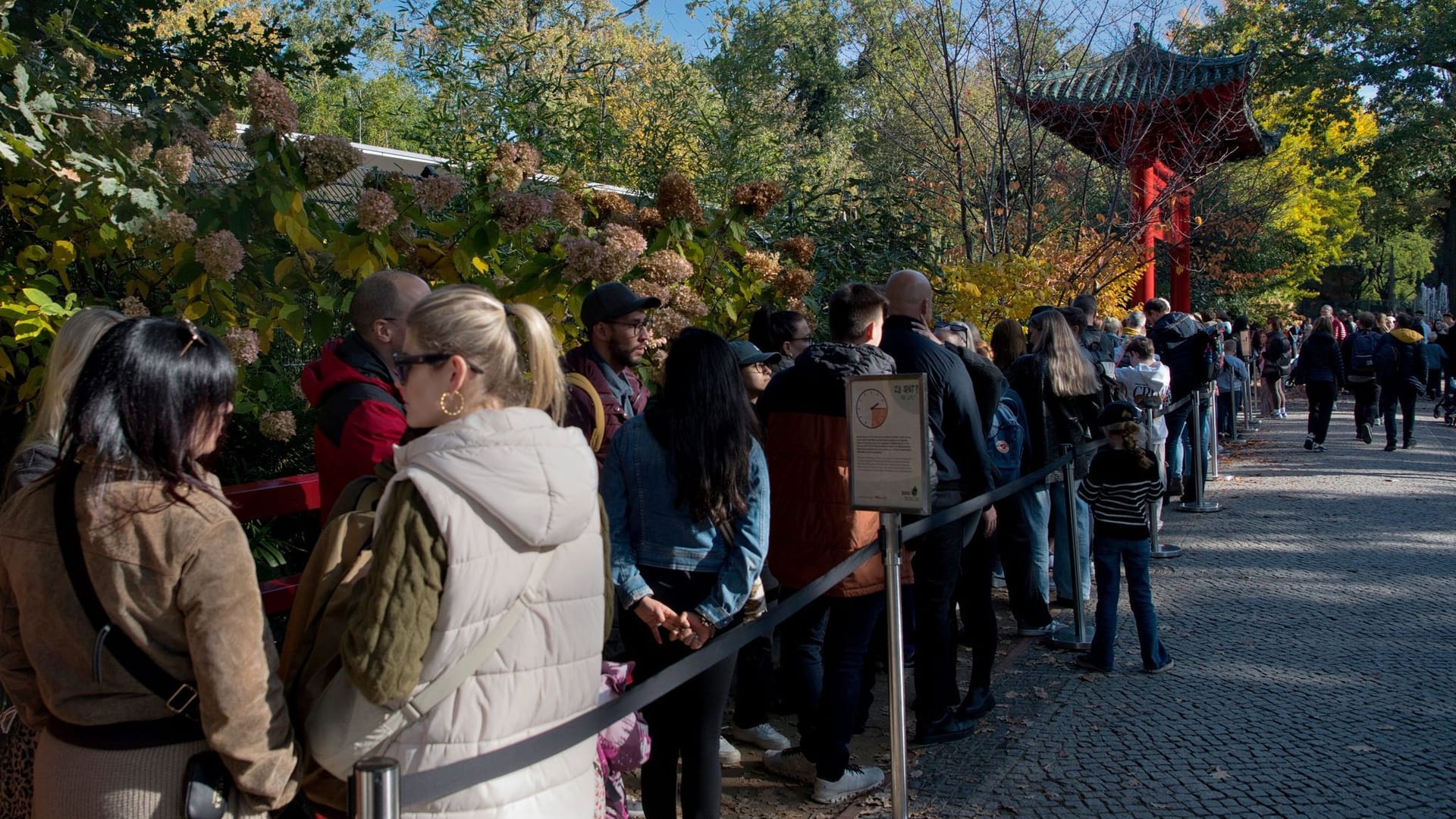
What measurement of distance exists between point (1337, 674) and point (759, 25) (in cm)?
3555

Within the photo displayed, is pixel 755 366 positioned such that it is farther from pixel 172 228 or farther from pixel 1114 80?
pixel 1114 80

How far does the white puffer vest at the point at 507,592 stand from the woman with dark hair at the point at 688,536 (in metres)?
1.15

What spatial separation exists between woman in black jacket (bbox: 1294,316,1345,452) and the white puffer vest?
1526 cm

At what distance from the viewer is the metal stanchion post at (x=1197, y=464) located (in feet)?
35.1

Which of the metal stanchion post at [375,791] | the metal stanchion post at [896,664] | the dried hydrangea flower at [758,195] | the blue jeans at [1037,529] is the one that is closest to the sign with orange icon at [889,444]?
the metal stanchion post at [896,664]

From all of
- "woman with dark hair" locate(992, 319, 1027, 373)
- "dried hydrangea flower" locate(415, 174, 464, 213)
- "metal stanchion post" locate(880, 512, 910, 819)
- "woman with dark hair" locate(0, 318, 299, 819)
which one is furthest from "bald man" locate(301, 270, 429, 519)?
"woman with dark hair" locate(992, 319, 1027, 373)

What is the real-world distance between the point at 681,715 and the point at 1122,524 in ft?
11.0

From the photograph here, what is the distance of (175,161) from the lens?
398 cm

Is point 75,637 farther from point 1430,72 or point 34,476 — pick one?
point 1430,72

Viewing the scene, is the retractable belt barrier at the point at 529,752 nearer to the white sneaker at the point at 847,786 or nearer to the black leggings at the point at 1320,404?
the white sneaker at the point at 847,786

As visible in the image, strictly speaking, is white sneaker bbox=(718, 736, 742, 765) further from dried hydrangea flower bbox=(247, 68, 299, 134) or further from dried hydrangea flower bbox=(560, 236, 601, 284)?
dried hydrangea flower bbox=(247, 68, 299, 134)

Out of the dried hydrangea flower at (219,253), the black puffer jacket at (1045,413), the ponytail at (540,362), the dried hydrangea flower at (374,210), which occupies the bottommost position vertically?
the black puffer jacket at (1045,413)

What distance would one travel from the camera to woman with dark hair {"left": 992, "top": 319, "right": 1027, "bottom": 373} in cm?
734

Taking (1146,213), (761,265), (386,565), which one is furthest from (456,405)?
(1146,213)
